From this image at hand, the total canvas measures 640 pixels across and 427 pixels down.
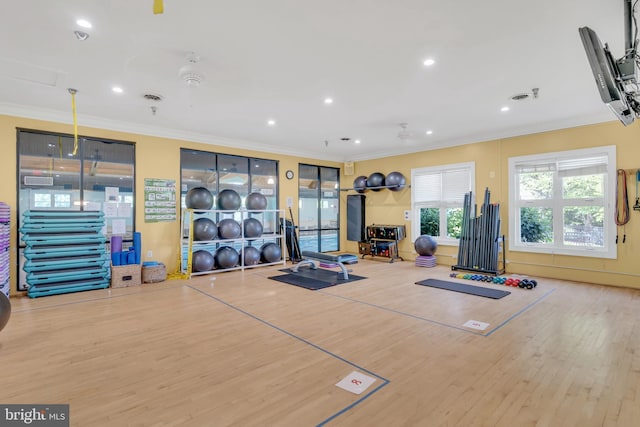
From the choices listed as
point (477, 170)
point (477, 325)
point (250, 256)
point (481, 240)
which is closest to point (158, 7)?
point (477, 325)

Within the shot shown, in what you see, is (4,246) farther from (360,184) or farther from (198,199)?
(360,184)

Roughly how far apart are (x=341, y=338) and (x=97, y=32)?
370cm

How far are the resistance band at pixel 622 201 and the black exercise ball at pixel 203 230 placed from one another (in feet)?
23.5

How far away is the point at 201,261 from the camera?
626cm

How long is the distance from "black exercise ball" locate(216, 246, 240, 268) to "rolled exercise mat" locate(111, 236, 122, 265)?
1.76 m

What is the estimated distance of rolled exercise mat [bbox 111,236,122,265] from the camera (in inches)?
212

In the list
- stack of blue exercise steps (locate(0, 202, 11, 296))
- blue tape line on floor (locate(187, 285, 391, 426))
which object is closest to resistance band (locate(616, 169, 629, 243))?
blue tape line on floor (locate(187, 285, 391, 426))

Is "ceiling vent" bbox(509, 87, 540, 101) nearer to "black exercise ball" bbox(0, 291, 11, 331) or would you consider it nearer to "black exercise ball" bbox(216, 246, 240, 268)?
"black exercise ball" bbox(216, 246, 240, 268)

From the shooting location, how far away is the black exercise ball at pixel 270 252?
23.9 feet

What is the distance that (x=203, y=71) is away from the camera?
12.0 feet

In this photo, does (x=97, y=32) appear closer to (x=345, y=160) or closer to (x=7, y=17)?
(x=7, y=17)

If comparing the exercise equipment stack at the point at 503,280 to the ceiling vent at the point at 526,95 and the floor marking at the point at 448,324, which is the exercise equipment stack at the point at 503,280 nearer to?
the floor marking at the point at 448,324

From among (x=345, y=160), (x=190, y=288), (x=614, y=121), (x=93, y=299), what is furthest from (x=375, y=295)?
(x=345, y=160)

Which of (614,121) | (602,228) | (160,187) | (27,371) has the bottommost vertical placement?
(27,371)
